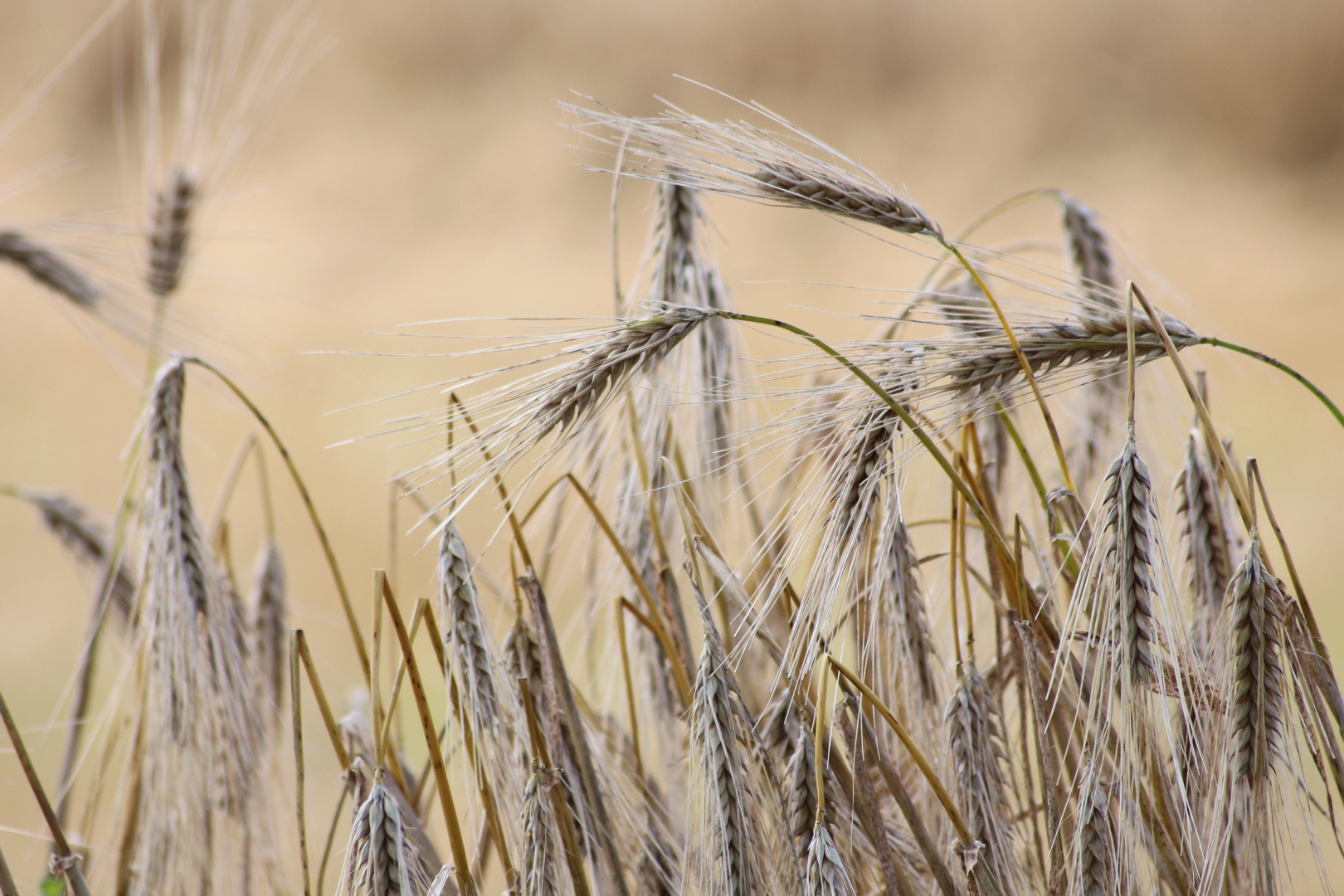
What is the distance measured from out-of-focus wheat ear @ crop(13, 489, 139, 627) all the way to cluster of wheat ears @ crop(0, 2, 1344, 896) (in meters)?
0.14

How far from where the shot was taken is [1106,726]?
0.30m

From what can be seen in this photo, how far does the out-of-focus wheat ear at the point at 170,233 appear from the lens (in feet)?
2.06

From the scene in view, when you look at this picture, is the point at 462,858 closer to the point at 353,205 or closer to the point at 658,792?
the point at 658,792

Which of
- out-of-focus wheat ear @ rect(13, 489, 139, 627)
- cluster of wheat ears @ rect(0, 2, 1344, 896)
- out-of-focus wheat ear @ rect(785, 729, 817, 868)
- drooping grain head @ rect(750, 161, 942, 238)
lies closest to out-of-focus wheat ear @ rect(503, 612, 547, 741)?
cluster of wheat ears @ rect(0, 2, 1344, 896)

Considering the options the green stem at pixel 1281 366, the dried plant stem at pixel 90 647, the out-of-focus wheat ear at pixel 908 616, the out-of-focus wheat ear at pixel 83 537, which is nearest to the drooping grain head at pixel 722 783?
the out-of-focus wheat ear at pixel 908 616

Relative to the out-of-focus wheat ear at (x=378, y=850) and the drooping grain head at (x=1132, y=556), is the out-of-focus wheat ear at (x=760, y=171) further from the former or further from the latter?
the out-of-focus wheat ear at (x=378, y=850)

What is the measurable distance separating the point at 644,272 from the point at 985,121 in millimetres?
3527

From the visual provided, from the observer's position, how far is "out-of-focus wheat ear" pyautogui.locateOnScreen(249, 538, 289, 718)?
56 cm

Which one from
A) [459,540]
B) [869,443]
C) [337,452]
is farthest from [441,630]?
[337,452]

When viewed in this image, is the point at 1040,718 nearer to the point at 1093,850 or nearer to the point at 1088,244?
the point at 1093,850

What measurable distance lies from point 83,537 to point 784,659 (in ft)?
1.78

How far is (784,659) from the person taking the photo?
30 centimetres

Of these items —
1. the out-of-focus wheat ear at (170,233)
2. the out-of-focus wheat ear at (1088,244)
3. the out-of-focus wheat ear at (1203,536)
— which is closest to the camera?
the out-of-focus wheat ear at (1203,536)

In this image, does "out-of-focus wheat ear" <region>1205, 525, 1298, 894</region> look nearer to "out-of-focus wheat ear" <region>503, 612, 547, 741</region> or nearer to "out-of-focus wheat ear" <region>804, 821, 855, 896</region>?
"out-of-focus wheat ear" <region>804, 821, 855, 896</region>
